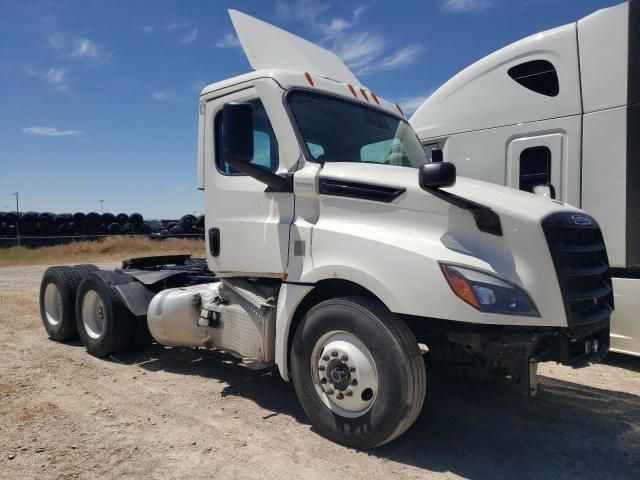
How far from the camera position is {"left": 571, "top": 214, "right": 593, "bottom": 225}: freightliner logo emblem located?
3145 mm

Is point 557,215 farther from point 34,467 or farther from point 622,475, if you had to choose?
point 34,467

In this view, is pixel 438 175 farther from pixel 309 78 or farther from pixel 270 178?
pixel 309 78

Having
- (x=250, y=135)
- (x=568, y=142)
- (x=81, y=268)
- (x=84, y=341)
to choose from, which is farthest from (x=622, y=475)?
(x=81, y=268)

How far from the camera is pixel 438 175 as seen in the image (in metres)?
2.98

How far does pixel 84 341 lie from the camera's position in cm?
590

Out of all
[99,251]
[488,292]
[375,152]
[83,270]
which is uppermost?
[375,152]

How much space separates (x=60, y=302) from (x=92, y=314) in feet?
2.44

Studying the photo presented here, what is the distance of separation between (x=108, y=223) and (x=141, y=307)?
24537mm

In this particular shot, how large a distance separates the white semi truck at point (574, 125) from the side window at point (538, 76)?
0.01 m

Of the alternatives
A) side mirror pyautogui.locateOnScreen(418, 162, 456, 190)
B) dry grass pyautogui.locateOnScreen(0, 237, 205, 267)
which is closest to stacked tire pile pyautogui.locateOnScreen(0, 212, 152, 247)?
dry grass pyautogui.locateOnScreen(0, 237, 205, 267)

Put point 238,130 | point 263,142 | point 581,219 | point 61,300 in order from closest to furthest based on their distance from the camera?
point 581,219, point 238,130, point 263,142, point 61,300

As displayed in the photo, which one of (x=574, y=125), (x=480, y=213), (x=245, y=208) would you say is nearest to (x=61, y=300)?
(x=245, y=208)

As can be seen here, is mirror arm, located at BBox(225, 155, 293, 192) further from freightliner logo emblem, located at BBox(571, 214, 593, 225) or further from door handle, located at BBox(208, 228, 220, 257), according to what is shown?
freightliner logo emblem, located at BBox(571, 214, 593, 225)

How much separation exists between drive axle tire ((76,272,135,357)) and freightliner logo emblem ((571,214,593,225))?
455 centimetres
